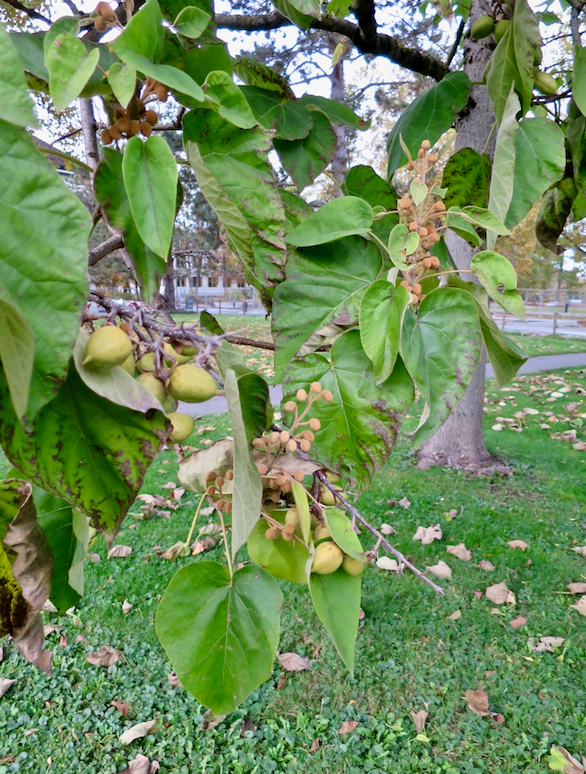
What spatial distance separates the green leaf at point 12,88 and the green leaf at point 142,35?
13 centimetres

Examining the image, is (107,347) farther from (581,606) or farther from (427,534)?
(427,534)

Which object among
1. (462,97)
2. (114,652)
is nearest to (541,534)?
(114,652)

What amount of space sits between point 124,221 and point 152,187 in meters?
0.08

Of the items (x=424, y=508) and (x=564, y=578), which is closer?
(x=564, y=578)

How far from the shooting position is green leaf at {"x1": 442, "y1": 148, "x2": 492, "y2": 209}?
937 millimetres

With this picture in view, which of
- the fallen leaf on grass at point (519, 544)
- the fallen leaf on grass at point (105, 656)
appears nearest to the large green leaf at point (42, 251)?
the fallen leaf on grass at point (105, 656)

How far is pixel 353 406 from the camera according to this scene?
0.65m

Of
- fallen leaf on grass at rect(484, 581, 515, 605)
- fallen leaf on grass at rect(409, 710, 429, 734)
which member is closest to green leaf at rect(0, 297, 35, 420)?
fallen leaf on grass at rect(409, 710, 429, 734)

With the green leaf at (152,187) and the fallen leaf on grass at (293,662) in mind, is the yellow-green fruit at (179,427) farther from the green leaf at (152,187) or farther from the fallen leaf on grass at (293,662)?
→ the fallen leaf on grass at (293,662)

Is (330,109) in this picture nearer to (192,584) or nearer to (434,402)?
(434,402)

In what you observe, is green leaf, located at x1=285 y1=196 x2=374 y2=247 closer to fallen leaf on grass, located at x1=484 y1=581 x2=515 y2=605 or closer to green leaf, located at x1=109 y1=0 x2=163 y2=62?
green leaf, located at x1=109 y1=0 x2=163 y2=62

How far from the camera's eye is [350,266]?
2.36ft

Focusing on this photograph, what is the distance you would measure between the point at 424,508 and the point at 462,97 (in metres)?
2.78

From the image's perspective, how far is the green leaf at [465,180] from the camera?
937 millimetres
